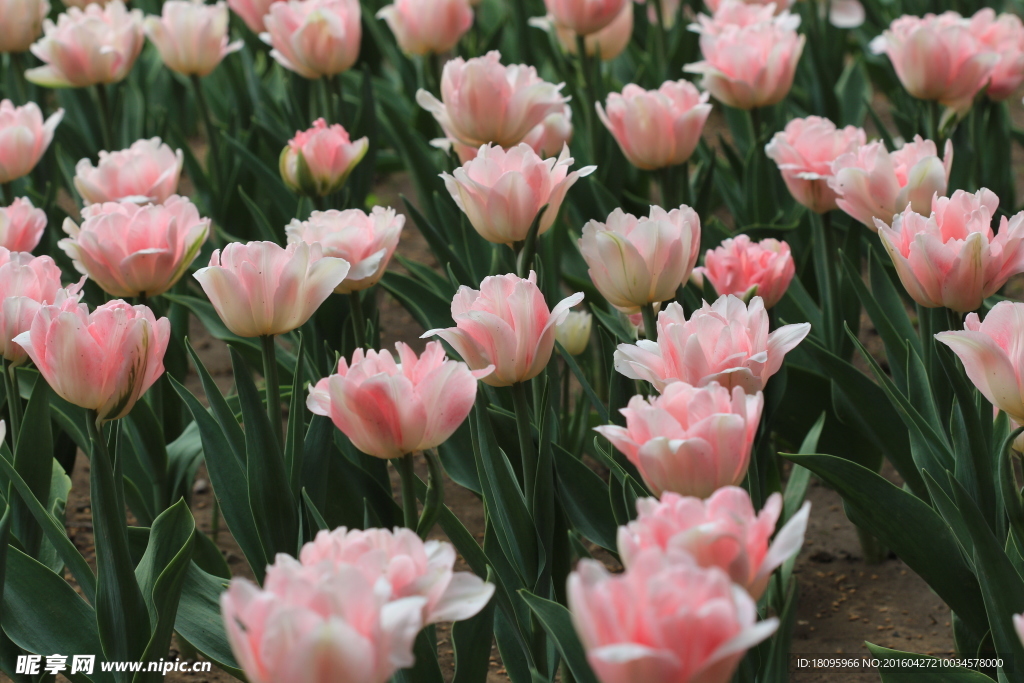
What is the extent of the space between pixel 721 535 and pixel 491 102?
1045 millimetres

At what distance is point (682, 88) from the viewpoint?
67.6 inches

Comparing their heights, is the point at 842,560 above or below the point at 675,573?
below

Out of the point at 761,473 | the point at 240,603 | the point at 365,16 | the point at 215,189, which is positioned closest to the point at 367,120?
the point at 215,189

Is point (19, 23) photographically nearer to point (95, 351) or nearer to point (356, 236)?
point (356, 236)

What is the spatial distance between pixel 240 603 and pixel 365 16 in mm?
2864

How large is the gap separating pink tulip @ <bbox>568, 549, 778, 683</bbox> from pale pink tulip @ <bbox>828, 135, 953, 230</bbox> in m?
0.86

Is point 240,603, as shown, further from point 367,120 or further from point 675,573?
point 367,120

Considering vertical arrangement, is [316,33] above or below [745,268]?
above

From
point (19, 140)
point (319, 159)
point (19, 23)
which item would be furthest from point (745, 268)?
point (19, 23)

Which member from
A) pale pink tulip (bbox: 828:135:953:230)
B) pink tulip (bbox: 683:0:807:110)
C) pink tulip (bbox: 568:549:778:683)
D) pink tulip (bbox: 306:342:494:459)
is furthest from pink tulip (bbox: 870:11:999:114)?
pink tulip (bbox: 568:549:778:683)

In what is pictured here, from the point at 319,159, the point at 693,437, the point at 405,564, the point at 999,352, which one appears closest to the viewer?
the point at 405,564

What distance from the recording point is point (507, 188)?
1253 mm

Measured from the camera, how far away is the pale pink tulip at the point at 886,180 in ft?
4.38

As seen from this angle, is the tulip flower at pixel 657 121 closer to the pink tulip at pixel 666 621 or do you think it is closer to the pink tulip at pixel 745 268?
the pink tulip at pixel 745 268
